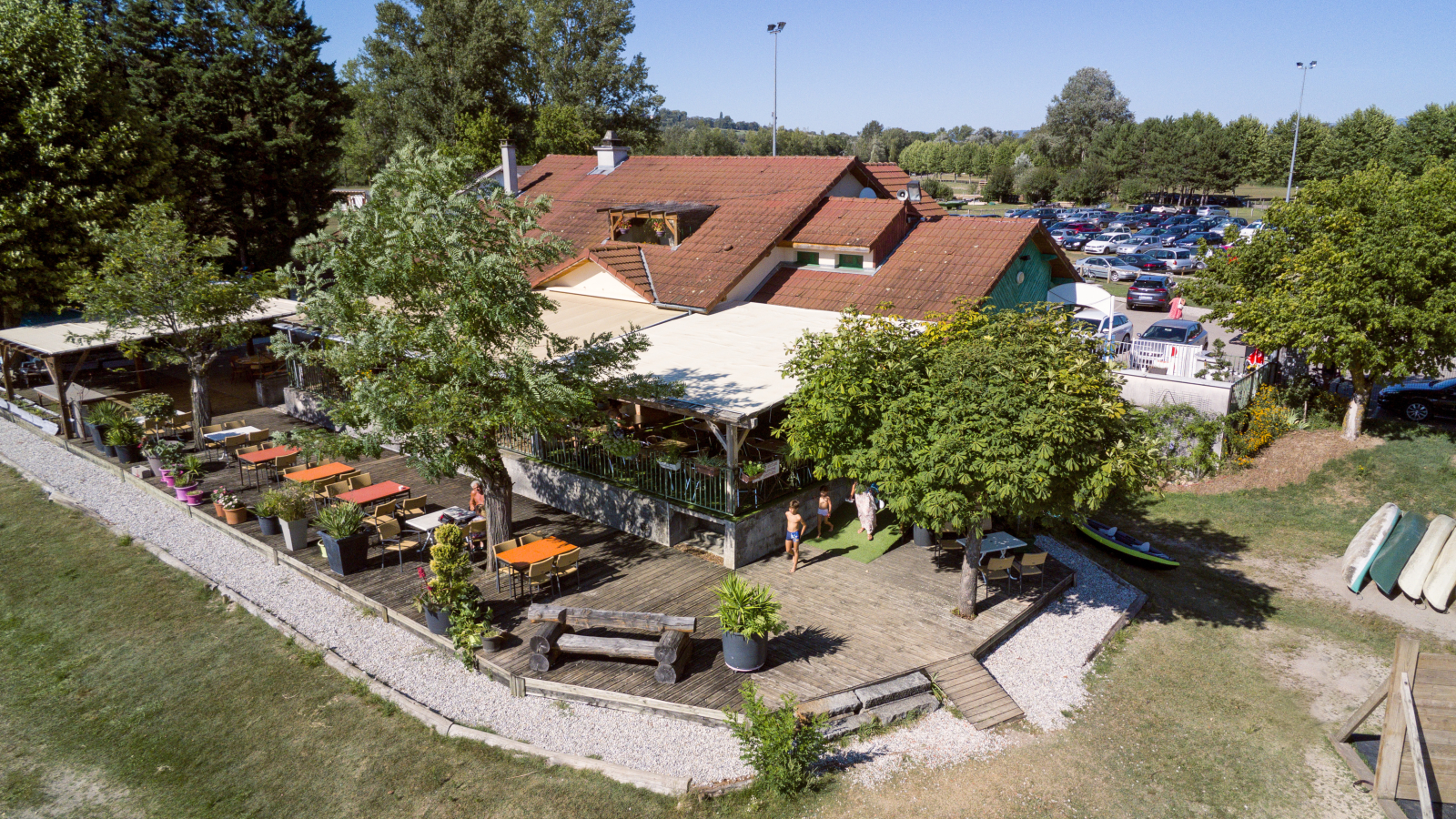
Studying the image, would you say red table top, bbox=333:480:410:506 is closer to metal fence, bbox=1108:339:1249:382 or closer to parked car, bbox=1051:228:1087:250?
metal fence, bbox=1108:339:1249:382

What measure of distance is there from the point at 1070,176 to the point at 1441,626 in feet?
299

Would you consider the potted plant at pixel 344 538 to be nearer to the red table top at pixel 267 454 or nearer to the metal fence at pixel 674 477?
the metal fence at pixel 674 477

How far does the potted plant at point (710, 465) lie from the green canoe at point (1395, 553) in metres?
13.4

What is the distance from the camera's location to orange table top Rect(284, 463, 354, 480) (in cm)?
1805

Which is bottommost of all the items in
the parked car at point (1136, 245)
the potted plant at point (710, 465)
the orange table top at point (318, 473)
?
the orange table top at point (318, 473)

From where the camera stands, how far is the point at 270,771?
1086cm

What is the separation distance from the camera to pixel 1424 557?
16.7 metres

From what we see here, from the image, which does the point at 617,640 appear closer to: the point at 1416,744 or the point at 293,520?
the point at 293,520

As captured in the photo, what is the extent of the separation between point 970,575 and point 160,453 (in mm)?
18451

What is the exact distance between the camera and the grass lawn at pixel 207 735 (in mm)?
10336

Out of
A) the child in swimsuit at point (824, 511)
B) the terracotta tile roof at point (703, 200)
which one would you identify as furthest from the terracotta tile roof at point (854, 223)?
the child in swimsuit at point (824, 511)

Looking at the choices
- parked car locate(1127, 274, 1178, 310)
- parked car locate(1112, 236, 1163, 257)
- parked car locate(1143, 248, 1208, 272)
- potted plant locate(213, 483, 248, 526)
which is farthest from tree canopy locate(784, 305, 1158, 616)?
parked car locate(1112, 236, 1163, 257)

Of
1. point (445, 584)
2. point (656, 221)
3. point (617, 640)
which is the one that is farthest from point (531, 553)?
point (656, 221)

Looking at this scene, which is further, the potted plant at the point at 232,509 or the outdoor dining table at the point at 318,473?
the outdoor dining table at the point at 318,473
